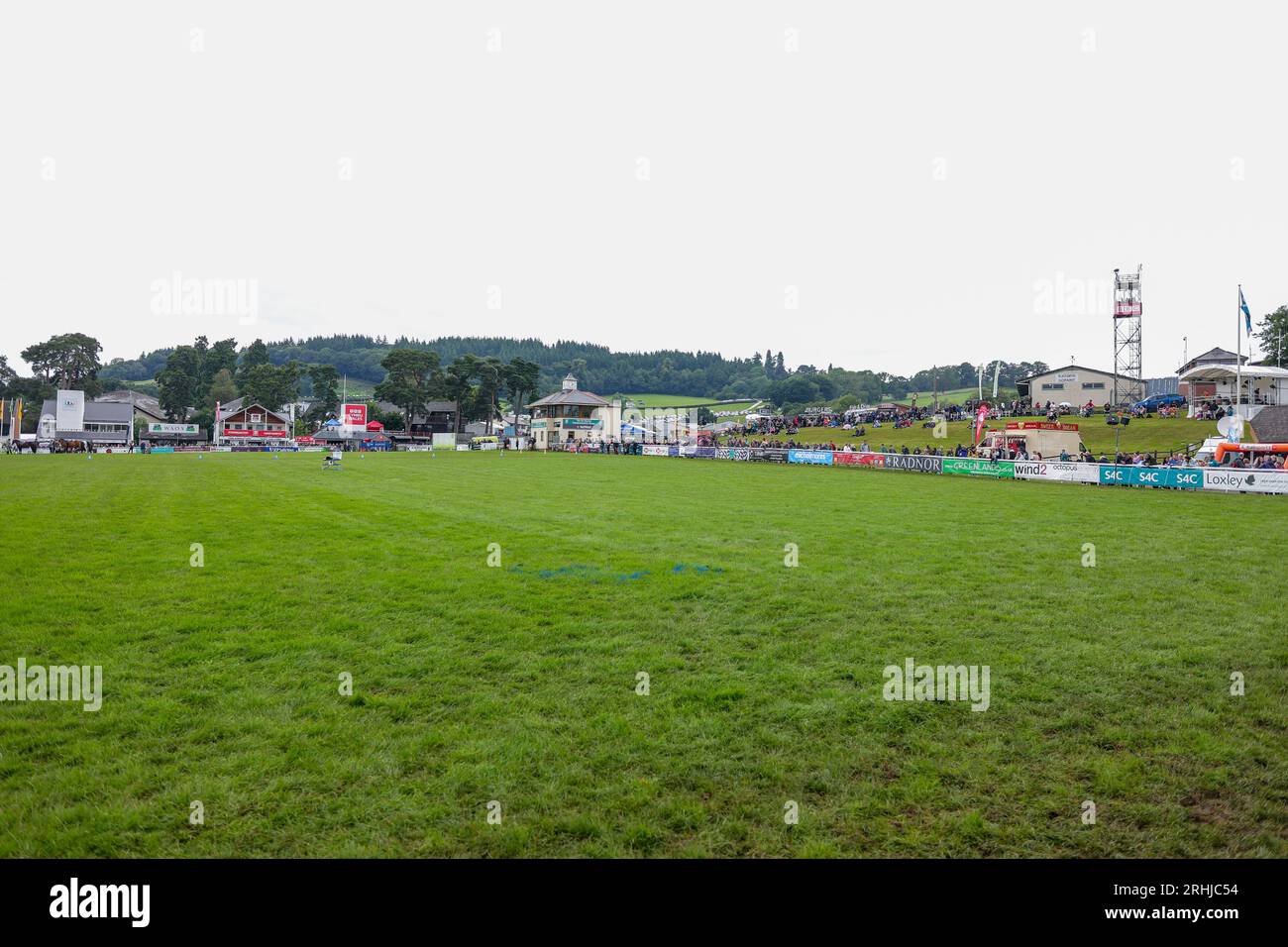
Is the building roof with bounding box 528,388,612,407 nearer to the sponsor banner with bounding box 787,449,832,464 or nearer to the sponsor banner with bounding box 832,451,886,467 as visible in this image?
the sponsor banner with bounding box 787,449,832,464

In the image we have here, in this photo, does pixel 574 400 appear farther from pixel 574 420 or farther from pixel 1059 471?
pixel 1059 471

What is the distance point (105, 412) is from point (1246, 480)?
138025 mm

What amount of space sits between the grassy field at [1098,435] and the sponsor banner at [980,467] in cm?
1389

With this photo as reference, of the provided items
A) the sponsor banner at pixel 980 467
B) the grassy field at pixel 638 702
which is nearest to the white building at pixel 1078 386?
the sponsor banner at pixel 980 467

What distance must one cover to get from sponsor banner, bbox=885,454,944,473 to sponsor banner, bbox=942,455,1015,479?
616 millimetres

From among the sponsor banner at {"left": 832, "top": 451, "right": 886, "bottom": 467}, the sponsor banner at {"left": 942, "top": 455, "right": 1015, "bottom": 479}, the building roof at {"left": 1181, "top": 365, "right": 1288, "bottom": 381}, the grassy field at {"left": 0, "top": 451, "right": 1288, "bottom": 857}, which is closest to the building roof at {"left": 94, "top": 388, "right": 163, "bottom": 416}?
the sponsor banner at {"left": 832, "top": 451, "right": 886, "bottom": 467}

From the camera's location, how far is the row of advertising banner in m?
32.7

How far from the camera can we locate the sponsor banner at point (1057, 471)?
129 feet

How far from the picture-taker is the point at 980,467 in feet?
154

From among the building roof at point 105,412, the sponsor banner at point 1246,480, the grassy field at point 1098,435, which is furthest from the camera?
the building roof at point 105,412

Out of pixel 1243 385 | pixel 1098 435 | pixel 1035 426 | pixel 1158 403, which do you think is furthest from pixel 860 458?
pixel 1243 385

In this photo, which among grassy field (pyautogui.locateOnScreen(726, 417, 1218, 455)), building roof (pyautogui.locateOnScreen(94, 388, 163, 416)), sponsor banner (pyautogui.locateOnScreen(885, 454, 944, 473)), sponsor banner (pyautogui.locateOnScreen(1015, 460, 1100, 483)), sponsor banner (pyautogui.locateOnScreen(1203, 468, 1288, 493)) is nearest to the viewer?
sponsor banner (pyautogui.locateOnScreen(1203, 468, 1288, 493))

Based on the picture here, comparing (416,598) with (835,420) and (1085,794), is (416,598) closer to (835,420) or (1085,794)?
(1085,794)

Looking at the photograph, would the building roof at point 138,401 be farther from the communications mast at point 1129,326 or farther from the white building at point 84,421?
the communications mast at point 1129,326
